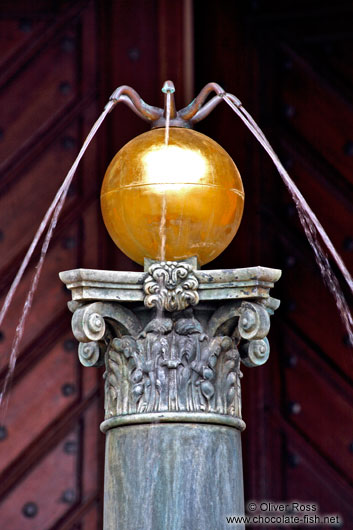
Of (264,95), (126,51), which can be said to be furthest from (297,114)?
(126,51)

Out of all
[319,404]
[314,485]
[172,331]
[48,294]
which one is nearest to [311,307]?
[319,404]

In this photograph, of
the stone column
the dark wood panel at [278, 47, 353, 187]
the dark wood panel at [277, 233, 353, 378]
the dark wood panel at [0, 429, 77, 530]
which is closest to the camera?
the stone column

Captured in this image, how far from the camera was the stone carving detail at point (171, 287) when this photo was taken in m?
3.84

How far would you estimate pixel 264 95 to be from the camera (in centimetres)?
584

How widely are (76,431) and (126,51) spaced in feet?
3.96

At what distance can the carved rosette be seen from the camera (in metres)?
3.83

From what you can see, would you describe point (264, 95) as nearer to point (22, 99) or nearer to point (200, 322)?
point (22, 99)

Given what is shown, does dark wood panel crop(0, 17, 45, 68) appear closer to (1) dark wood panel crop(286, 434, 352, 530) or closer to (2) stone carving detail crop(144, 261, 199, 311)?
(1) dark wood panel crop(286, 434, 352, 530)

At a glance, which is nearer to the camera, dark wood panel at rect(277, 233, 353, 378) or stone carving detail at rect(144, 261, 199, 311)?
stone carving detail at rect(144, 261, 199, 311)

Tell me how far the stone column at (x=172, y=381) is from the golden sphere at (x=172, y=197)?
0.07m

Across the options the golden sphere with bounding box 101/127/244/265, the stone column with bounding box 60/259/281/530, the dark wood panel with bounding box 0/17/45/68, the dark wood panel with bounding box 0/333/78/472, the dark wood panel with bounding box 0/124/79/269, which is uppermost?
the dark wood panel with bounding box 0/17/45/68

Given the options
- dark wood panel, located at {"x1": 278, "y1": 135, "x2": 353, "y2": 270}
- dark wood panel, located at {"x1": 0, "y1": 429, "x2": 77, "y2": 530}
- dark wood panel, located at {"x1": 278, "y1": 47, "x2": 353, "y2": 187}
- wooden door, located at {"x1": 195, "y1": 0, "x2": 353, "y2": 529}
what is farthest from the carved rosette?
dark wood panel, located at {"x1": 278, "y1": 47, "x2": 353, "y2": 187}

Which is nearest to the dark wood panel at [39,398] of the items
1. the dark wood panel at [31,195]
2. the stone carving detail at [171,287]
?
the dark wood panel at [31,195]

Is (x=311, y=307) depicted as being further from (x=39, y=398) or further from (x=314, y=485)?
(x=39, y=398)
